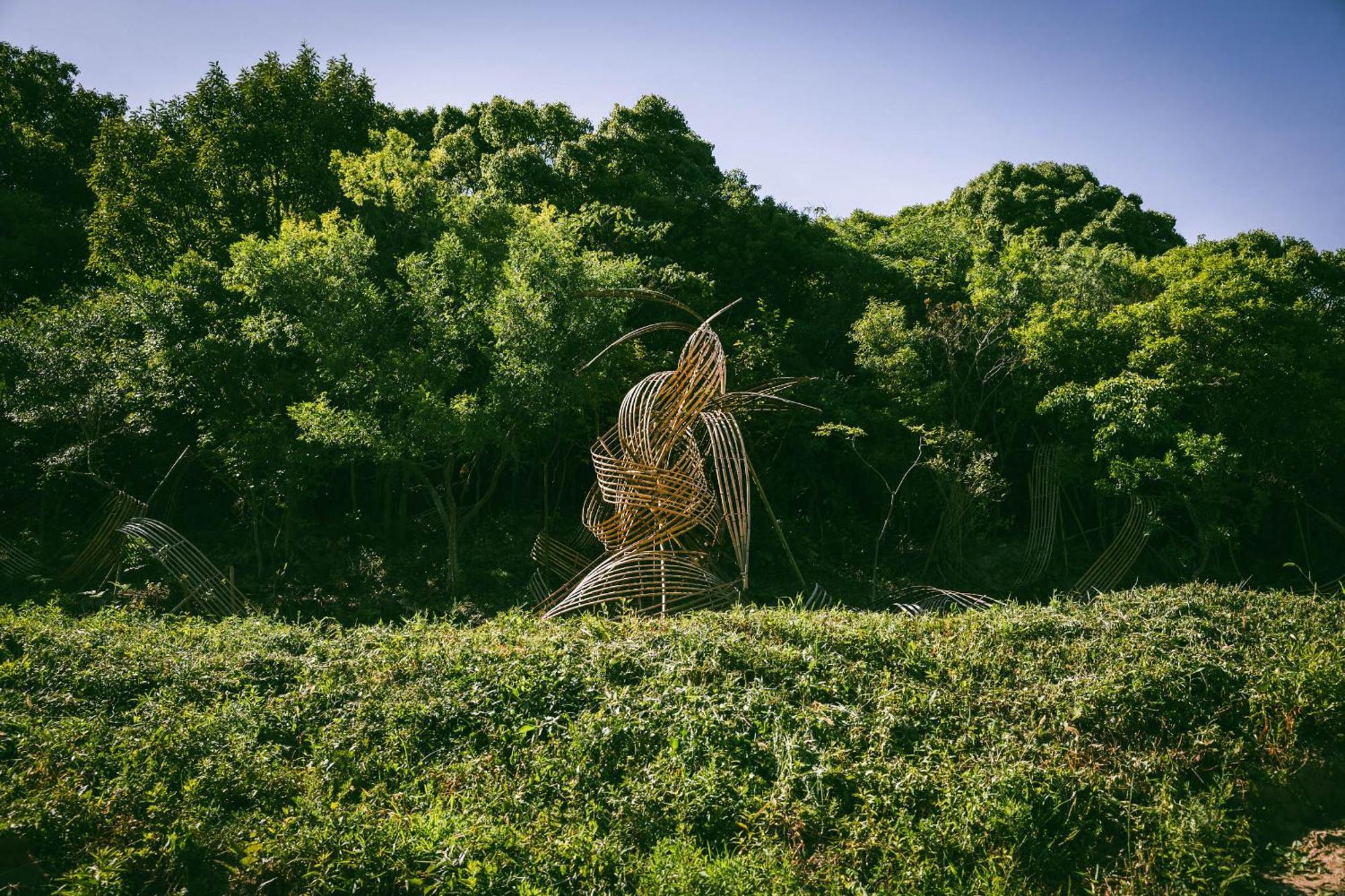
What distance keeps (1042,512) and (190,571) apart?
12.2m

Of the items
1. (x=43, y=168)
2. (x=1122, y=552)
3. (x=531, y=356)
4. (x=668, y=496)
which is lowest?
(x=1122, y=552)

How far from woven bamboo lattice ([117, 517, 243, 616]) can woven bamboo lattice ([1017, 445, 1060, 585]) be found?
1092 centimetres

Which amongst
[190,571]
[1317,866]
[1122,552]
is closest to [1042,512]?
[1122,552]

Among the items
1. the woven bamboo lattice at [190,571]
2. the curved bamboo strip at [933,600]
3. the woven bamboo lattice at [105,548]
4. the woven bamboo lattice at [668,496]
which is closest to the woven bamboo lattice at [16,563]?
the woven bamboo lattice at [105,548]

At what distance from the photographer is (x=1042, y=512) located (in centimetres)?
1234

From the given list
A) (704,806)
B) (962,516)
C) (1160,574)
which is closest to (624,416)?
(962,516)

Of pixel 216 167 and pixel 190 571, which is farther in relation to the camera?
pixel 216 167

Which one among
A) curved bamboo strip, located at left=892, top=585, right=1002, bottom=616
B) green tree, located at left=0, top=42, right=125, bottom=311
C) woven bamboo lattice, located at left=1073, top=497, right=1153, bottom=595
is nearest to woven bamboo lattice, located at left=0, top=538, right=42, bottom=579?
green tree, located at left=0, top=42, right=125, bottom=311

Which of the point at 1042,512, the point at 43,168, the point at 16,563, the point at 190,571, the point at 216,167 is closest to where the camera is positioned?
the point at 190,571

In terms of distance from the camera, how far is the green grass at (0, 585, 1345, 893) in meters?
3.89

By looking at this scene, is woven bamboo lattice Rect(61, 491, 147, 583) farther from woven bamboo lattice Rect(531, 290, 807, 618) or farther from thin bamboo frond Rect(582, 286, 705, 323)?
thin bamboo frond Rect(582, 286, 705, 323)

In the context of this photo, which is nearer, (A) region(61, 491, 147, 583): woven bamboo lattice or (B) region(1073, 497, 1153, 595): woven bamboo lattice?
(B) region(1073, 497, 1153, 595): woven bamboo lattice

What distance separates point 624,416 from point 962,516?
5.45 m

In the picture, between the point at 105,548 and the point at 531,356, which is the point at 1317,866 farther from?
the point at 105,548
